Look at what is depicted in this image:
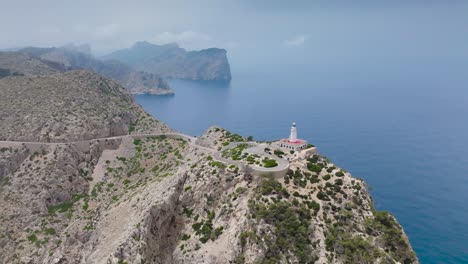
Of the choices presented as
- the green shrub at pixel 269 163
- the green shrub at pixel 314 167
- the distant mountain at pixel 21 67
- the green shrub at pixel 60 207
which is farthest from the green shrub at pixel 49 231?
the distant mountain at pixel 21 67

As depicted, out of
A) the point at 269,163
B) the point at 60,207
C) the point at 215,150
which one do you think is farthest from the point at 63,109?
the point at 269,163

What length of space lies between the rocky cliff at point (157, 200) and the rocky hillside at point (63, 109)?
0.40 metres

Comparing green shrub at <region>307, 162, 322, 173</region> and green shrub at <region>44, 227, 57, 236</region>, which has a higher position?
green shrub at <region>307, 162, 322, 173</region>

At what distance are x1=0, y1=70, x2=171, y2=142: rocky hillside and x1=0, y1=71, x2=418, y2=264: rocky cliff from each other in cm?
40

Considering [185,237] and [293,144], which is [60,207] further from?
[293,144]

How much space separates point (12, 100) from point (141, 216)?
67.3 meters

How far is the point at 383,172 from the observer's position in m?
118

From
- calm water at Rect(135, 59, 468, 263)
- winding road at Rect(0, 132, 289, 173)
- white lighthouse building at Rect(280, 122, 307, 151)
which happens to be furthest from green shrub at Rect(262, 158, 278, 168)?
calm water at Rect(135, 59, 468, 263)

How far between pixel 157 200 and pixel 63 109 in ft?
184

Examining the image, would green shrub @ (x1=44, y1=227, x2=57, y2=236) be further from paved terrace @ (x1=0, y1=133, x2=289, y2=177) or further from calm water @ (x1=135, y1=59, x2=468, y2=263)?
calm water @ (x1=135, y1=59, x2=468, y2=263)

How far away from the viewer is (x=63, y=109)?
97000 mm

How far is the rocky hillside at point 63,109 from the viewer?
89.9 metres

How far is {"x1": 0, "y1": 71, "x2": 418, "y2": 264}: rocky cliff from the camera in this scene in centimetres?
4847

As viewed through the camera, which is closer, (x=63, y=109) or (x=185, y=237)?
(x=185, y=237)
